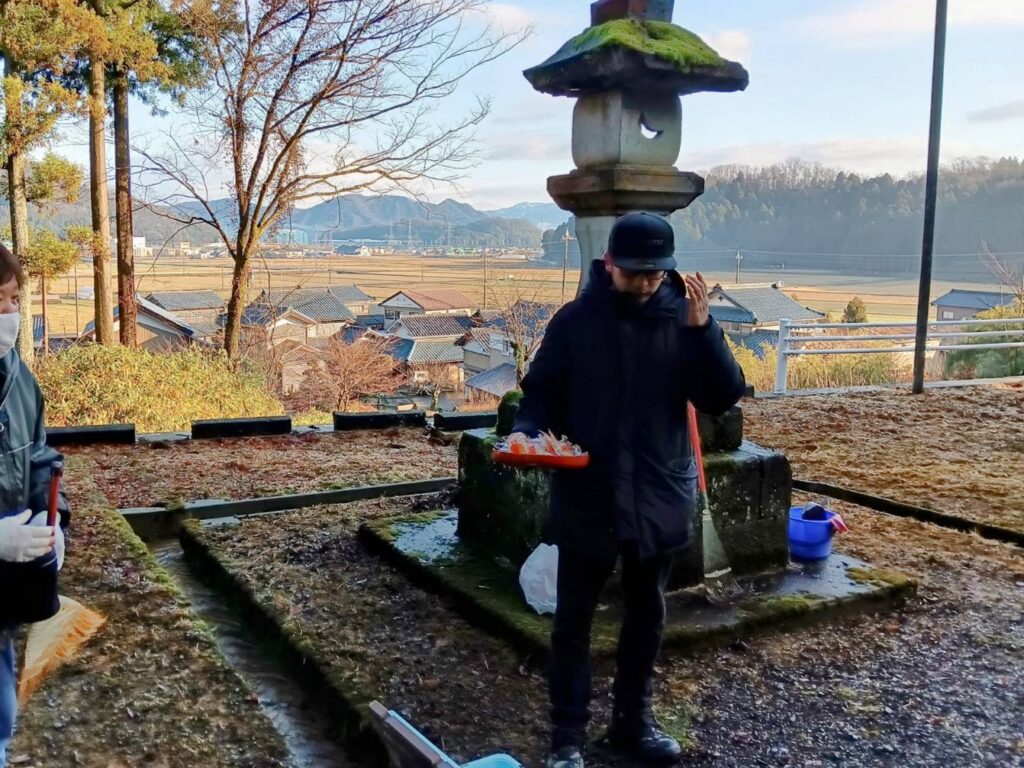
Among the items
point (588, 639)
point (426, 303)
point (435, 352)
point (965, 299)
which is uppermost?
point (965, 299)

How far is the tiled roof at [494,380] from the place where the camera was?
28.5 metres

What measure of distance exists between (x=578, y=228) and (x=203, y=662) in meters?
2.18

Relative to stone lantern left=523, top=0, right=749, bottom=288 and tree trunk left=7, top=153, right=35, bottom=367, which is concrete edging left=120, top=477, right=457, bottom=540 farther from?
tree trunk left=7, top=153, right=35, bottom=367

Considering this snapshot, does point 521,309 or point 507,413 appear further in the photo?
point 521,309

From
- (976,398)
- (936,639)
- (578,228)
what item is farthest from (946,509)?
(976,398)

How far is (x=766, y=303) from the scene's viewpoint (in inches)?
1144

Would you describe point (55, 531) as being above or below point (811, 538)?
above

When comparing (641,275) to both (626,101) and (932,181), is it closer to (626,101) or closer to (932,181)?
(626,101)

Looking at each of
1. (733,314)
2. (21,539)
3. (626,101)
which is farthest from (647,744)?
(733,314)

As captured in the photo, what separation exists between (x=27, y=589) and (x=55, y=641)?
114cm

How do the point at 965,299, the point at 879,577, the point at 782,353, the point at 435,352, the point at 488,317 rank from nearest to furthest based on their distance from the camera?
1. the point at 879,577
2. the point at 782,353
3. the point at 488,317
4. the point at 965,299
5. the point at 435,352

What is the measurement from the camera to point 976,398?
29.9ft

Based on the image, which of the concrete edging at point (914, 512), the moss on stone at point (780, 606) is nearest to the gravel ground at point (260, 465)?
the concrete edging at point (914, 512)

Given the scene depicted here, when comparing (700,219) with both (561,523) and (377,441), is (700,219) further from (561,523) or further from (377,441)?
(561,523)
